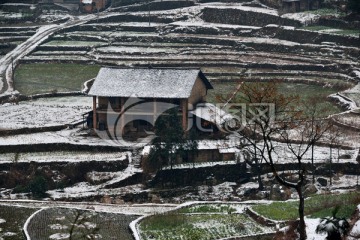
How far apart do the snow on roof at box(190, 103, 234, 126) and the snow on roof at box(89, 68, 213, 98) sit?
1321 mm

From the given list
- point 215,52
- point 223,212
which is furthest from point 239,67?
point 223,212

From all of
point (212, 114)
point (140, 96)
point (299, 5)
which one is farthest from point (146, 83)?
point (299, 5)

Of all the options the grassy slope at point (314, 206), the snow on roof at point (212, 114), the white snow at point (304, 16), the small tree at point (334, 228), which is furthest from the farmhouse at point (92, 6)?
the small tree at point (334, 228)

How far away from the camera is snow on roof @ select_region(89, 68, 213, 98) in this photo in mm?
41094

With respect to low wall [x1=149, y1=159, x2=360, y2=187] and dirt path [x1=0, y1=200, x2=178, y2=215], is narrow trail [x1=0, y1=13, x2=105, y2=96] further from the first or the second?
dirt path [x1=0, y1=200, x2=178, y2=215]

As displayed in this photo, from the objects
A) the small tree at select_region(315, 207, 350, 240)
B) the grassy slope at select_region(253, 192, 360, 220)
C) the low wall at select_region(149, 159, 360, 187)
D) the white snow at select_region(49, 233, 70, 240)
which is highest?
the small tree at select_region(315, 207, 350, 240)

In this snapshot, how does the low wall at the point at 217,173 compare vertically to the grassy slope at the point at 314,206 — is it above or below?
below

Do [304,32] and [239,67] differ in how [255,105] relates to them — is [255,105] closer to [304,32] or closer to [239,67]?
[239,67]

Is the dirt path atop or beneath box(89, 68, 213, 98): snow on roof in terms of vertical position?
beneath

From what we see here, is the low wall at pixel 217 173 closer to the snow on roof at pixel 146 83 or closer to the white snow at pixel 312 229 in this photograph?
the snow on roof at pixel 146 83

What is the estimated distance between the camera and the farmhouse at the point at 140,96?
41094 millimetres

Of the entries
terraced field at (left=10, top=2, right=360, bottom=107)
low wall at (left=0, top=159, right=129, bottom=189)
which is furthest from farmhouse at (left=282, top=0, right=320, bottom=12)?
low wall at (left=0, top=159, right=129, bottom=189)

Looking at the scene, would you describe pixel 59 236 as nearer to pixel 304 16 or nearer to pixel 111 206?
pixel 111 206

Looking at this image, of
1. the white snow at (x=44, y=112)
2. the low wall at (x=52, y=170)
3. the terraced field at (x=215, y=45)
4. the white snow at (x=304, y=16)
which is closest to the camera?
the low wall at (x=52, y=170)
